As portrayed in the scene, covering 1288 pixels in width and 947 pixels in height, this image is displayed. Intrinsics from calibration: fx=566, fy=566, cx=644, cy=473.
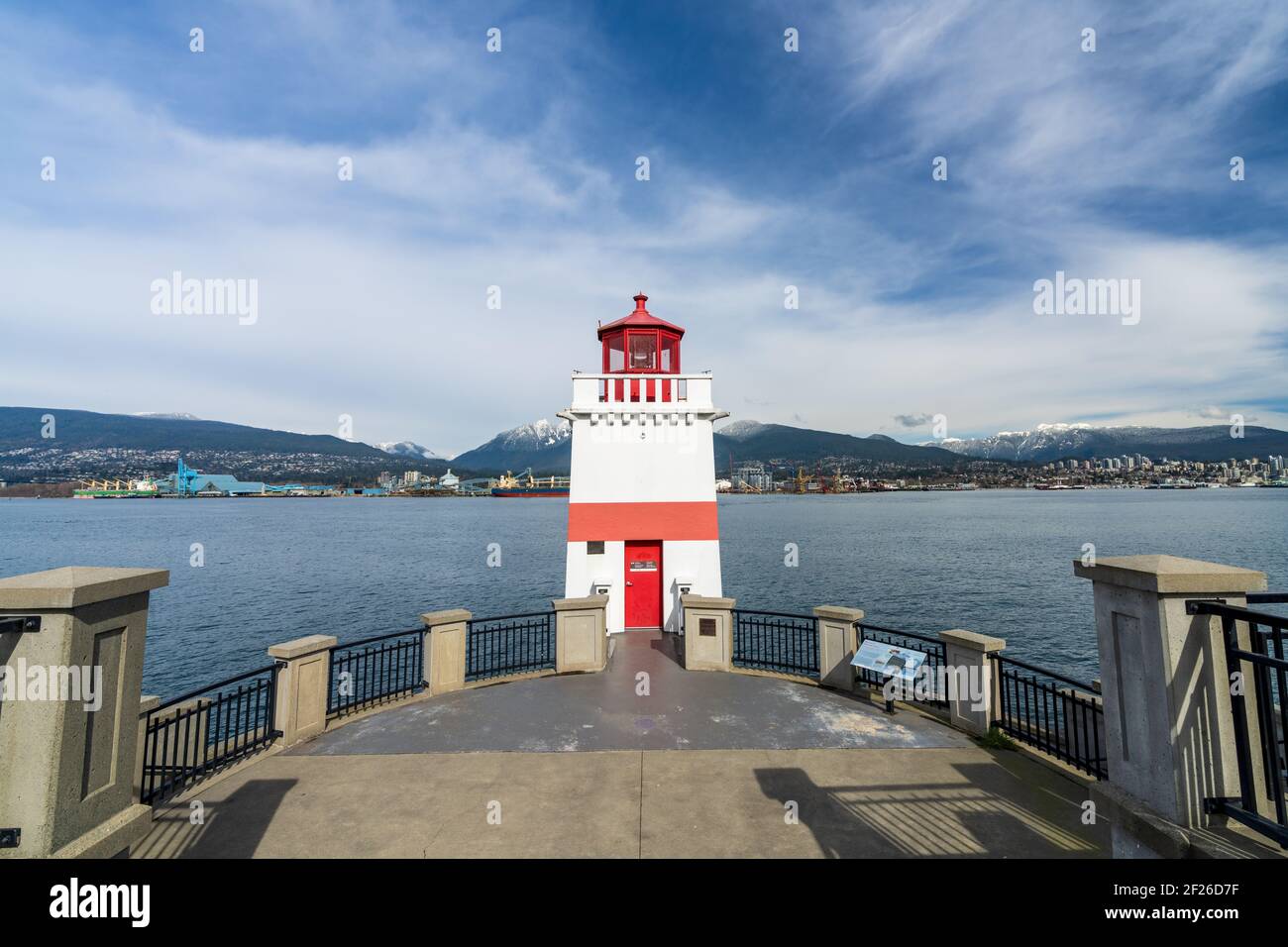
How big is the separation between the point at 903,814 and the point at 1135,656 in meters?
3.52

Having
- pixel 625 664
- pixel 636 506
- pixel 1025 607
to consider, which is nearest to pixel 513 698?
pixel 625 664

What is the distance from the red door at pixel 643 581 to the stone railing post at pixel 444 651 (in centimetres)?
518

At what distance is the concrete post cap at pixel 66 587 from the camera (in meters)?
2.99

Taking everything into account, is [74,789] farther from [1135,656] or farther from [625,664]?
[625,664]

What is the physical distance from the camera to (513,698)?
1012 centimetres

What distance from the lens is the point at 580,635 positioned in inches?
467

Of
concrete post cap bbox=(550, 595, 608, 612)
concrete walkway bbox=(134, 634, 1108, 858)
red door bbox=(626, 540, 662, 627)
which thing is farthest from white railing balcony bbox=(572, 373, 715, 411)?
concrete walkway bbox=(134, 634, 1108, 858)

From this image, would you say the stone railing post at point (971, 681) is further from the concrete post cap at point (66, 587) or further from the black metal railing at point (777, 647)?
the concrete post cap at point (66, 587)

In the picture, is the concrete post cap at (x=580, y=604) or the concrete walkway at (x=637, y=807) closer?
the concrete walkway at (x=637, y=807)

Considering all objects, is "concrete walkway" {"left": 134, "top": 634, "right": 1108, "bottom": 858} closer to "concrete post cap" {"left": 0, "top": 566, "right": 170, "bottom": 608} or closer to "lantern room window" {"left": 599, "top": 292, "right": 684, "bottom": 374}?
"concrete post cap" {"left": 0, "top": 566, "right": 170, "bottom": 608}

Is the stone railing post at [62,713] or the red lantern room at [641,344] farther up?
the red lantern room at [641,344]

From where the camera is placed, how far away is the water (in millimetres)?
28797

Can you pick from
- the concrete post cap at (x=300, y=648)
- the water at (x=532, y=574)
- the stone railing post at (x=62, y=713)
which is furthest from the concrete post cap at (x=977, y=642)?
the water at (x=532, y=574)

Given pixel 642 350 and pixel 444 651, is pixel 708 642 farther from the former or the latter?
pixel 642 350
